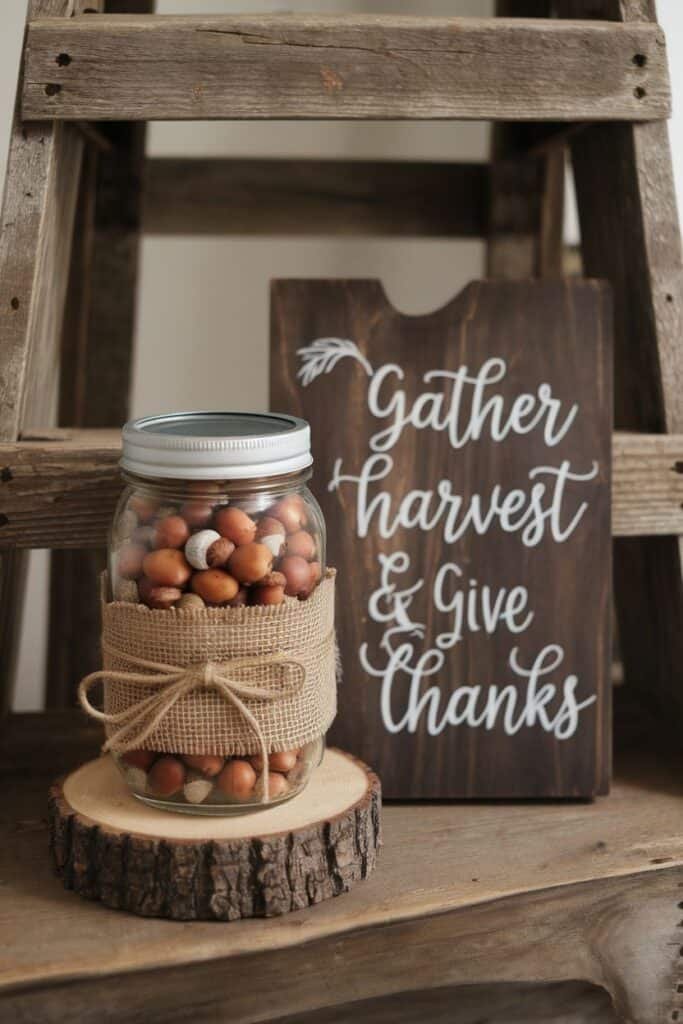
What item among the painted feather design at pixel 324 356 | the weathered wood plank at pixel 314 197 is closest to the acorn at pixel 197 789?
the painted feather design at pixel 324 356

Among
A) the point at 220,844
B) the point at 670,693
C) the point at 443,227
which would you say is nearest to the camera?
the point at 220,844

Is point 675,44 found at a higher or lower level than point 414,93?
higher

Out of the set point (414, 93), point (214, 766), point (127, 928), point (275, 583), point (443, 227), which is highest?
point (443, 227)

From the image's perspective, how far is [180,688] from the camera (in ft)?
2.76

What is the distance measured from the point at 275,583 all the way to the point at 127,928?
271mm

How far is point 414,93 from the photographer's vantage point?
96cm

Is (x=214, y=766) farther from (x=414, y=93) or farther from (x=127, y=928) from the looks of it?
(x=414, y=93)

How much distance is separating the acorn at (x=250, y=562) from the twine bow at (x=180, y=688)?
0.06 meters

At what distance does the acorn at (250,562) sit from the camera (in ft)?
2.70

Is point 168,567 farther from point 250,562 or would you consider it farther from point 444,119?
point 444,119

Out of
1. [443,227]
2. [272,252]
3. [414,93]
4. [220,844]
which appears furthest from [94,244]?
[220,844]

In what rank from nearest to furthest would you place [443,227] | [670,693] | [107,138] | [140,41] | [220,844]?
1. [220,844]
2. [140,41]
3. [670,693]
4. [107,138]
5. [443,227]

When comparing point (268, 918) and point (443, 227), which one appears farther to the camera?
point (443, 227)

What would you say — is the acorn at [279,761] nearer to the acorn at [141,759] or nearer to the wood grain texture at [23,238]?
the acorn at [141,759]
